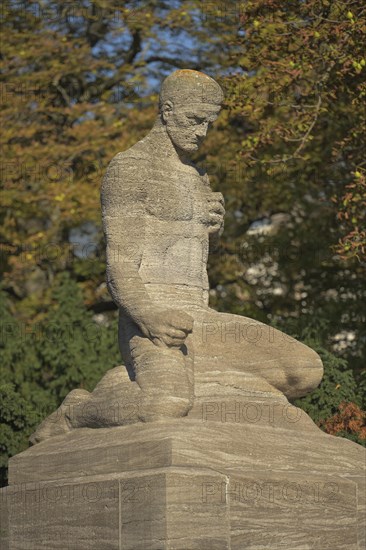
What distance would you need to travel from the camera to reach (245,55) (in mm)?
16031

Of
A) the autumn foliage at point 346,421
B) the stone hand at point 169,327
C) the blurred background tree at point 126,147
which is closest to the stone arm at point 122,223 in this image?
the stone hand at point 169,327

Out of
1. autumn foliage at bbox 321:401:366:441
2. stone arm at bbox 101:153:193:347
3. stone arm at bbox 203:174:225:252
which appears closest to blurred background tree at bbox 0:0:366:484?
autumn foliage at bbox 321:401:366:441

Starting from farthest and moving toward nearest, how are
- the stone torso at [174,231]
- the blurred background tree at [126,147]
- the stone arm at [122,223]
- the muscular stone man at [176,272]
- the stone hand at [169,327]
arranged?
the blurred background tree at [126,147] < the stone torso at [174,231] < the stone arm at [122,223] < the muscular stone man at [176,272] < the stone hand at [169,327]

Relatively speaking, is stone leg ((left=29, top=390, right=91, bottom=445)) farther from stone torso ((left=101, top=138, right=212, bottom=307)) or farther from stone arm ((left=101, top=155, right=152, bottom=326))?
stone torso ((left=101, top=138, right=212, bottom=307))

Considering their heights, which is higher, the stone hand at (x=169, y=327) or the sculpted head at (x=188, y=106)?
the sculpted head at (x=188, y=106)

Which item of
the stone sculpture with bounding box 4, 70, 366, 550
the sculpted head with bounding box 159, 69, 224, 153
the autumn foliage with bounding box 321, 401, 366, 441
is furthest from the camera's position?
the autumn foliage with bounding box 321, 401, 366, 441

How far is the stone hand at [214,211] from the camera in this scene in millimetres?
10039

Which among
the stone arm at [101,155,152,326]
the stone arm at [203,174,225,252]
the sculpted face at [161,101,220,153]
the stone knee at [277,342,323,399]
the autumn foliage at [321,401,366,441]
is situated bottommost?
the autumn foliage at [321,401,366,441]

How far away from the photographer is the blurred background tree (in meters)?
16.5

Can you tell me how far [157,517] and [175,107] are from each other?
11.3 ft

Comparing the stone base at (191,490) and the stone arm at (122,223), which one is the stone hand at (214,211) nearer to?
the stone arm at (122,223)

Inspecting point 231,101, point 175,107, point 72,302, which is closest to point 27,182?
point 72,302

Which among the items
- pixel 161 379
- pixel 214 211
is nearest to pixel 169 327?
pixel 161 379

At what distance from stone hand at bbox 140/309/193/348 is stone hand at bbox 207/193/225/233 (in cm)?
134
